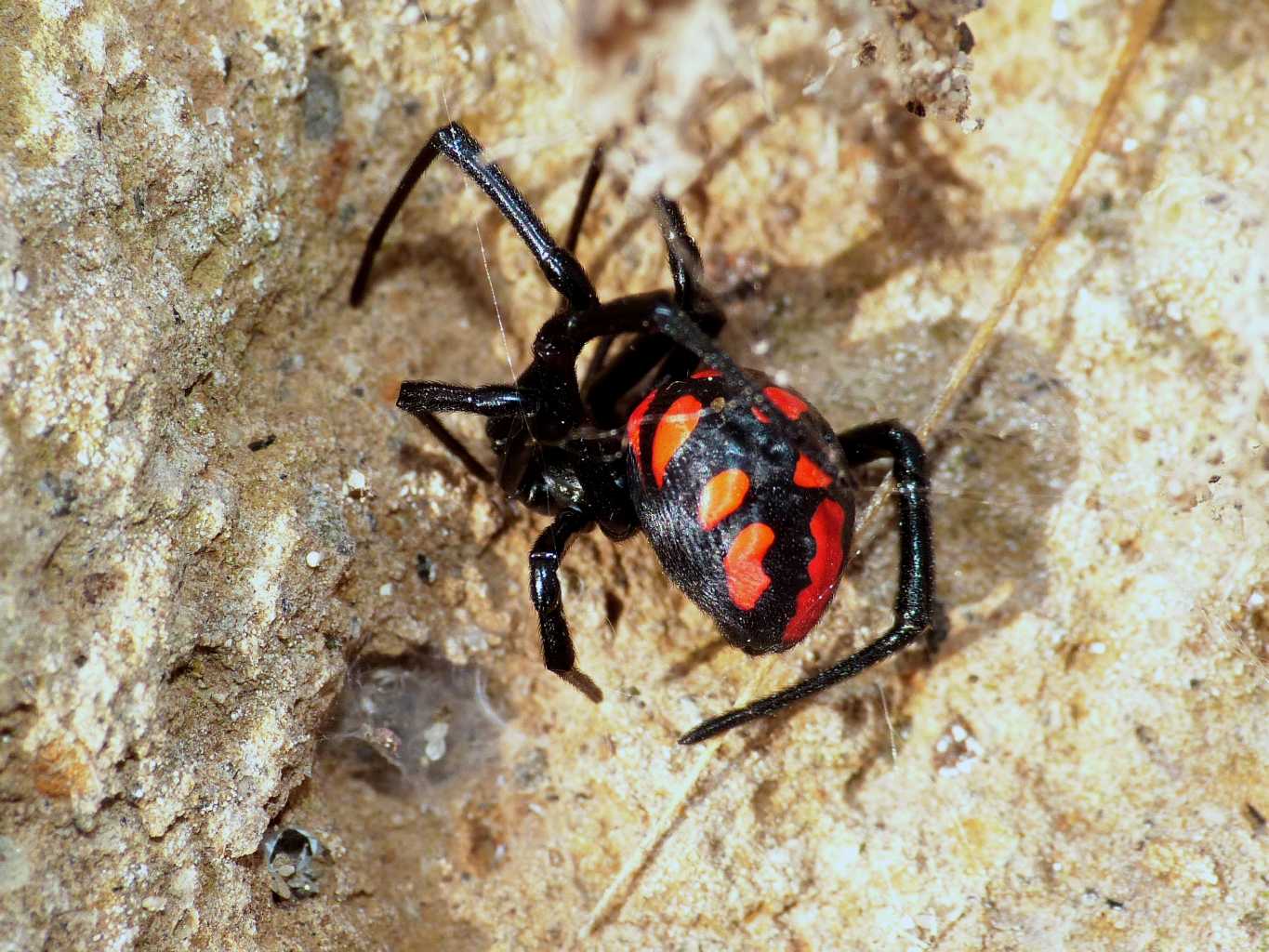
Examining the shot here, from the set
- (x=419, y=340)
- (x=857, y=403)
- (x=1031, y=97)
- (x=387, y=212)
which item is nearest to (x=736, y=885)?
(x=857, y=403)

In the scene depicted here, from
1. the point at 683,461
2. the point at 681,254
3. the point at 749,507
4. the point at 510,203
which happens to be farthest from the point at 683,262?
the point at 749,507

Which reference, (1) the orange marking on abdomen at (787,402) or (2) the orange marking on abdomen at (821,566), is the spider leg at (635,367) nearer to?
(1) the orange marking on abdomen at (787,402)

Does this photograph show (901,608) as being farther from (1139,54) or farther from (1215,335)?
(1139,54)

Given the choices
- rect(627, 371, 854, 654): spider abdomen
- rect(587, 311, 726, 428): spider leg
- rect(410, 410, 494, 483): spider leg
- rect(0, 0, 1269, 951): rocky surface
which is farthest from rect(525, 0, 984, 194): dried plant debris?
rect(410, 410, 494, 483): spider leg

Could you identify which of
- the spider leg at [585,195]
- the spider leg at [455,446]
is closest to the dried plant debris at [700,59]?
the spider leg at [585,195]

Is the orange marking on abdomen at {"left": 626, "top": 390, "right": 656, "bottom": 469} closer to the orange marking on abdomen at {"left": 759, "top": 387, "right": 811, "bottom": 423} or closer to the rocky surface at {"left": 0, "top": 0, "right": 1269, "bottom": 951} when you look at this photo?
the orange marking on abdomen at {"left": 759, "top": 387, "right": 811, "bottom": 423}

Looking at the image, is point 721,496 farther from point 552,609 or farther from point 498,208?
point 498,208
